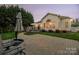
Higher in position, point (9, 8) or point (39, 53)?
point (9, 8)

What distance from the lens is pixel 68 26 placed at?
179 cm

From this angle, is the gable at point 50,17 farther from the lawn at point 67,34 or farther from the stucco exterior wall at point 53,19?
the lawn at point 67,34

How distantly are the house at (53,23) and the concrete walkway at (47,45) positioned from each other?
0.07 meters

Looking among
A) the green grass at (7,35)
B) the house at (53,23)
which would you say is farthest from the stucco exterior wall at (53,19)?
the green grass at (7,35)

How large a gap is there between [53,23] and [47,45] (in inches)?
7.4

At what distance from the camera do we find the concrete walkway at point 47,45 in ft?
5.78

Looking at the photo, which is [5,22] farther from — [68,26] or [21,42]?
[68,26]

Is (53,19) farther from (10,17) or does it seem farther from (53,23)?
(10,17)

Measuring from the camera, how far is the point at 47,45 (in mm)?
1775

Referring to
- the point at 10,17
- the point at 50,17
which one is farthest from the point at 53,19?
the point at 10,17

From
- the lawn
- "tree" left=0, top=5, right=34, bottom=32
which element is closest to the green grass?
"tree" left=0, top=5, right=34, bottom=32
